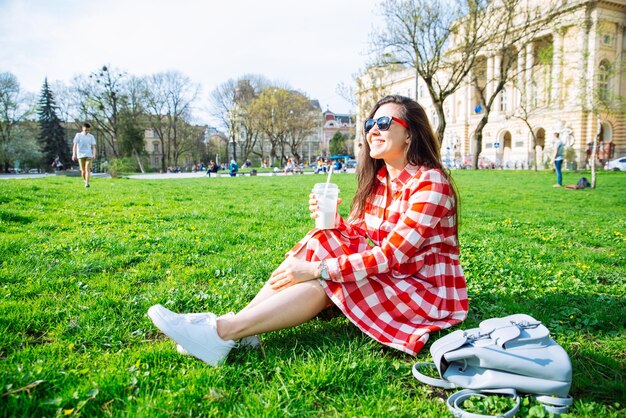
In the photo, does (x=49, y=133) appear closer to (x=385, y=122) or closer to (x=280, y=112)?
(x=280, y=112)

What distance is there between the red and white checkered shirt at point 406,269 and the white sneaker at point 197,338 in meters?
0.71

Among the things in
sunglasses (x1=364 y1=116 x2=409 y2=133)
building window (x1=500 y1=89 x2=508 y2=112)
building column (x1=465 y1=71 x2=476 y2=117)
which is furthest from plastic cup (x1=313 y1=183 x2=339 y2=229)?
building column (x1=465 y1=71 x2=476 y2=117)

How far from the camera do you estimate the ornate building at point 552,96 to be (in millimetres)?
29969

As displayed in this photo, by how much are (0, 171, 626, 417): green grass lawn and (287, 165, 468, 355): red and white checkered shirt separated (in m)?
0.21

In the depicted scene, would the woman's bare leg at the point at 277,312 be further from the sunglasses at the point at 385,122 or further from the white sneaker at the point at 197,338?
the sunglasses at the point at 385,122

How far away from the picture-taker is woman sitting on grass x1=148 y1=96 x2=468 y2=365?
238cm

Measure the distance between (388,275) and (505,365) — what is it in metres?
0.83

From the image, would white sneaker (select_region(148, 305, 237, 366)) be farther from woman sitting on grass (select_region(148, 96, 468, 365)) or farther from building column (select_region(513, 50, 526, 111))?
building column (select_region(513, 50, 526, 111))

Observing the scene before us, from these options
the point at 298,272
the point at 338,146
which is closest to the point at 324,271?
the point at 298,272

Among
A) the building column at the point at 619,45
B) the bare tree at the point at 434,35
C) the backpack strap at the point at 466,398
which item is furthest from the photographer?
the building column at the point at 619,45

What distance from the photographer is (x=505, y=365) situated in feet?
6.62

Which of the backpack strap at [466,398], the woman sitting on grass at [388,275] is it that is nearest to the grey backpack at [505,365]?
the backpack strap at [466,398]

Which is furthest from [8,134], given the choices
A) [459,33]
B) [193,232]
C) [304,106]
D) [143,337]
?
[143,337]

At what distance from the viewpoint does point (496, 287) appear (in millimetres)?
3943
